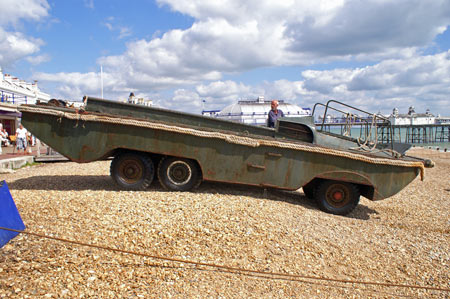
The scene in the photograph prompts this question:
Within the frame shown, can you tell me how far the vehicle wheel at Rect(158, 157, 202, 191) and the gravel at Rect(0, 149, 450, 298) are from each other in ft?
0.97

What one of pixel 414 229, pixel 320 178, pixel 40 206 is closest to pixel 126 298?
pixel 40 206

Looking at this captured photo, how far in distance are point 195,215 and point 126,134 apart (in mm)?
2423

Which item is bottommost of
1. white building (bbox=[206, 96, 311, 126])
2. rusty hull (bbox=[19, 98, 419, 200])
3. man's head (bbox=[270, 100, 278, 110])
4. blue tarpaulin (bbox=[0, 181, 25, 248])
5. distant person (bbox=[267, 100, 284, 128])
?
blue tarpaulin (bbox=[0, 181, 25, 248])

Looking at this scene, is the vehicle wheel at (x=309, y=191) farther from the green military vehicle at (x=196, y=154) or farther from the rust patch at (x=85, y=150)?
the rust patch at (x=85, y=150)

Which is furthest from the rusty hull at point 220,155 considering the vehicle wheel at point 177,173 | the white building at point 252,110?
the white building at point 252,110

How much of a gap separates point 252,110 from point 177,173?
158 feet

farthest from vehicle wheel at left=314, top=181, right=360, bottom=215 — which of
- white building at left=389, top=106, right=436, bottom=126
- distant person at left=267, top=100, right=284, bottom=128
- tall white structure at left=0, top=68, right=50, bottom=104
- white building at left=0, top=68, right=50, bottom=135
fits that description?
white building at left=389, top=106, right=436, bottom=126

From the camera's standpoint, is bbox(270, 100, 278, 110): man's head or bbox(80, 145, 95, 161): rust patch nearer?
bbox(80, 145, 95, 161): rust patch

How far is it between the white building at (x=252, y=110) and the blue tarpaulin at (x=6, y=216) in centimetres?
4531

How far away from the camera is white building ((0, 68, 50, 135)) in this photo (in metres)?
23.2

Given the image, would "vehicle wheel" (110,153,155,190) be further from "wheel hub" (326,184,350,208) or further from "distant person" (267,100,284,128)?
"wheel hub" (326,184,350,208)

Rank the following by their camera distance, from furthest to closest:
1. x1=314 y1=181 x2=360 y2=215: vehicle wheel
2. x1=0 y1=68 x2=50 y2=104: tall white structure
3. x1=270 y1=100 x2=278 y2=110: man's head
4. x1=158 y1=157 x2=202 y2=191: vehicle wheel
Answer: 1. x1=0 y1=68 x2=50 y2=104: tall white structure
2. x1=270 y1=100 x2=278 y2=110: man's head
3. x1=314 y1=181 x2=360 y2=215: vehicle wheel
4. x1=158 y1=157 x2=202 y2=191: vehicle wheel

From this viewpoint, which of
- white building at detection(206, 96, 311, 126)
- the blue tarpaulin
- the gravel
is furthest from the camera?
white building at detection(206, 96, 311, 126)

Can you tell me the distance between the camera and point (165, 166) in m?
6.92
